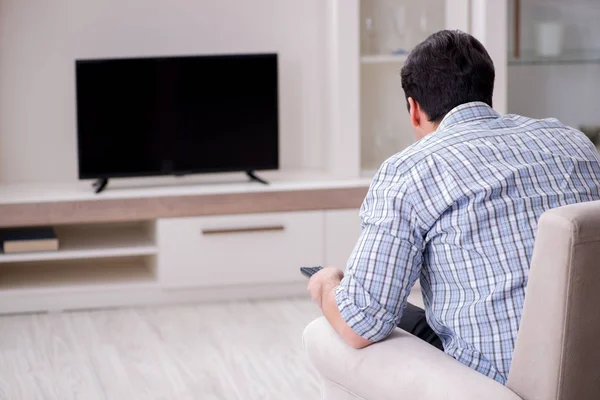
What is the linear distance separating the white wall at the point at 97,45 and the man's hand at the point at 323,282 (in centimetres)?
286

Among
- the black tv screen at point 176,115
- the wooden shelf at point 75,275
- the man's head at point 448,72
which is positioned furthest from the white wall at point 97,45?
the man's head at point 448,72

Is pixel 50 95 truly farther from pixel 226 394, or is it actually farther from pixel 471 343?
pixel 471 343

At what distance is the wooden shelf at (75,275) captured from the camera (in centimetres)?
393

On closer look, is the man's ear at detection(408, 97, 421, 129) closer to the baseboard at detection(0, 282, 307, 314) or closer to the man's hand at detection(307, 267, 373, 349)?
the man's hand at detection(307, 267, 373, 349)

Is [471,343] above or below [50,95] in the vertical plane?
below

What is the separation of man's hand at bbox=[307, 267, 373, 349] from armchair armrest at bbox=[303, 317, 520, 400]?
3cm

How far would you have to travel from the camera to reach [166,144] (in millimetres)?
4188

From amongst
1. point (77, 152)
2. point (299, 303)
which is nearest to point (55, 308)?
point (77, 152)

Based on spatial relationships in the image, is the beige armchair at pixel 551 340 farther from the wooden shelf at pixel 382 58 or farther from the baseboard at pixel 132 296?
the wooden shelf at pixel 382 58

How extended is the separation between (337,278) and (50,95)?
2963mm

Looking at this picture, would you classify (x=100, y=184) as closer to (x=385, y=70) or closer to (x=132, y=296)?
(x=132, y=296)

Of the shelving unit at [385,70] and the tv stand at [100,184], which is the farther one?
the shelving unit at [385,70]

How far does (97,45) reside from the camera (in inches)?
173

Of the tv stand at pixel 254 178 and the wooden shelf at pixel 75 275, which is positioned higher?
the tv stand at pixel 254 178
